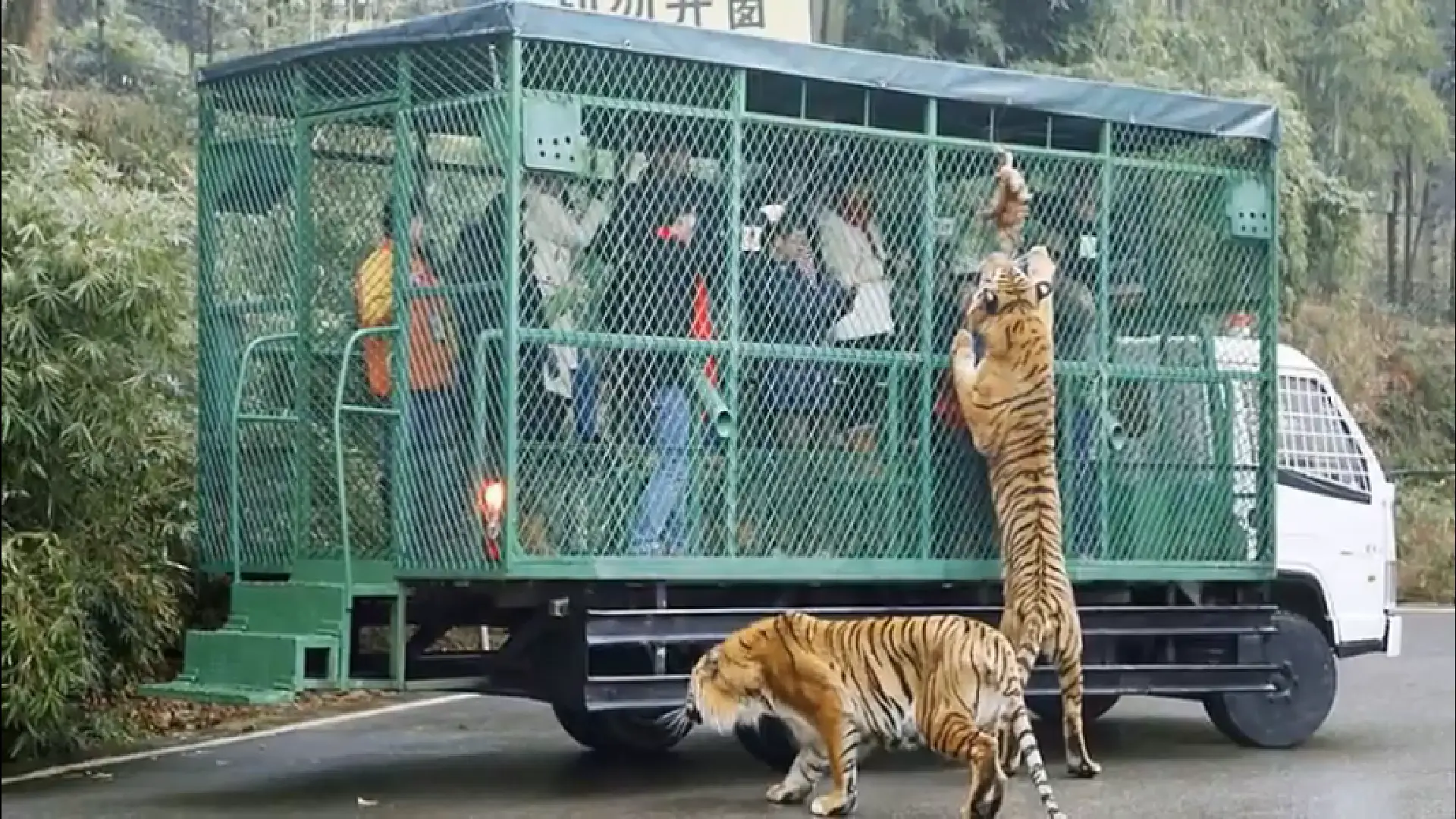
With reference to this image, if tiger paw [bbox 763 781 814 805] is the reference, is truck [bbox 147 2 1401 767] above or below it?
above

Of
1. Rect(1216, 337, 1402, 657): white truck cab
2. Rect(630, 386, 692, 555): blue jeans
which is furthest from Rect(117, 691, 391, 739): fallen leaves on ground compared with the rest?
Rect(1216, 337, 1402, 657): white truck cab

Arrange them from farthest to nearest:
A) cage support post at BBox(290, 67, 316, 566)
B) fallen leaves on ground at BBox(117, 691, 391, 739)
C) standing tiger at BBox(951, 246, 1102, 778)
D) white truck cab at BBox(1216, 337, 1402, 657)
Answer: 1. white truck cab at BBox(1216, 337, 1402, 657)
2. fallen leaves on ground at BBox(117, 691, 391, 739)
3. standing tiger at BBox(951, 246, 1102, 778)
4. cage support post at BBox(290, 67, 316, 566)

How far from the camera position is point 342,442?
912cm

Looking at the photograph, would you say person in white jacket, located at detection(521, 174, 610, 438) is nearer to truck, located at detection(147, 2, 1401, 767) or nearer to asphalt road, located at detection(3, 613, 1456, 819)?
truck, located at detection(147, 2, 1401, 767)

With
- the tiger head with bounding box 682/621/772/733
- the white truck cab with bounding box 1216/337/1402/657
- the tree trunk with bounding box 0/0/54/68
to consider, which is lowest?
the tiger head with bounding box 682/621/772/733

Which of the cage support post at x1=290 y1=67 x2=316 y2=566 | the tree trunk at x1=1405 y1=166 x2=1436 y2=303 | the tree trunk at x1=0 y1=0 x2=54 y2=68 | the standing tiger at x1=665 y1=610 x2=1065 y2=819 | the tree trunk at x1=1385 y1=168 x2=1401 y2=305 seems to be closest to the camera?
the tree trunk at x1=0 y1=0 x2=54 y2=68

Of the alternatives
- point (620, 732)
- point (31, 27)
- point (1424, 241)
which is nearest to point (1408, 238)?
point (1424, 241)

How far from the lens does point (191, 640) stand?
360 inches

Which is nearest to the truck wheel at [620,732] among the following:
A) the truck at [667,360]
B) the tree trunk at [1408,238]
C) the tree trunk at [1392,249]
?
the truck at [667,360]

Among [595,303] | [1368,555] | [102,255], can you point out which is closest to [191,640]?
[102,255]

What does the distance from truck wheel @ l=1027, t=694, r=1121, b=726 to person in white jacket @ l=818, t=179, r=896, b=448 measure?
1.67m

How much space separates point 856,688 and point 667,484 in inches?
43.8

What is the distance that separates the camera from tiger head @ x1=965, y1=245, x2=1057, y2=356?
384 inches

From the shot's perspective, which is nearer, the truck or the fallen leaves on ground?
the truck
